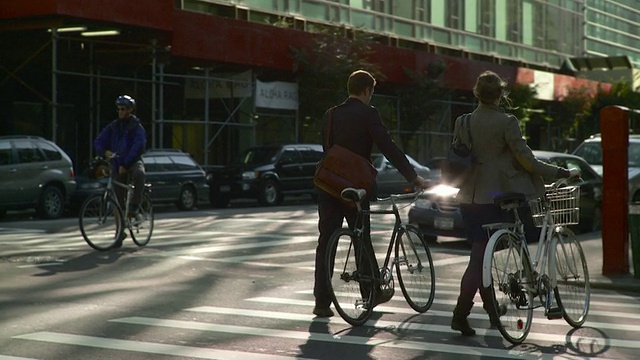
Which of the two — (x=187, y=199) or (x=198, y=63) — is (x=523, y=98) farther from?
(x=187, y=199)

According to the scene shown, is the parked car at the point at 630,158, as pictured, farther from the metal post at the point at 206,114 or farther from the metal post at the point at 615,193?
the metal post at the point at 206,114

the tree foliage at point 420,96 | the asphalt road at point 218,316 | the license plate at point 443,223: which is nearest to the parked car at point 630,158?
the license plate at point 443,223

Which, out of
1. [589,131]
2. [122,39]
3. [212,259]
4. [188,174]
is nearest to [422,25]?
[589,131]

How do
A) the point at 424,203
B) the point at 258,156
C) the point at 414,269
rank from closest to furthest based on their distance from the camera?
the point at 414,269, the point at 424,203, the point at 258,156

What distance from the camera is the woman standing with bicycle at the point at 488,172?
8148 mm

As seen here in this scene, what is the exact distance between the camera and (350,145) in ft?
30.1

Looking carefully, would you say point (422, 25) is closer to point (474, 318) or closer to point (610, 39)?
point (610, 39)

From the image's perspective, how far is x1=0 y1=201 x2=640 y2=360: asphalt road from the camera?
7668 millimetres

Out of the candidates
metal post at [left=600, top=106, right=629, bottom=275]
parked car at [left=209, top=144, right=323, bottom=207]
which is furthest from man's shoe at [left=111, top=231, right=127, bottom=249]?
parked car at [left=209, top=144, right=323, bottom=207]

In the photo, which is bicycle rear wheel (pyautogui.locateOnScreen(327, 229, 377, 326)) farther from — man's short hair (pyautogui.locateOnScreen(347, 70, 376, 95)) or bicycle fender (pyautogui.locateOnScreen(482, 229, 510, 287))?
bicycle fender (pyautogui.locateOnScreen(482, 229, 510, 287))

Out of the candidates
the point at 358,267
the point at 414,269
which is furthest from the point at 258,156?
the point at 358,267

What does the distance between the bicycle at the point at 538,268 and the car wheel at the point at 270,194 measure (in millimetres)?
21889

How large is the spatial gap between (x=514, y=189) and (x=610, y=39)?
2452 inches

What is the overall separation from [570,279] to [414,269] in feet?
4.25
